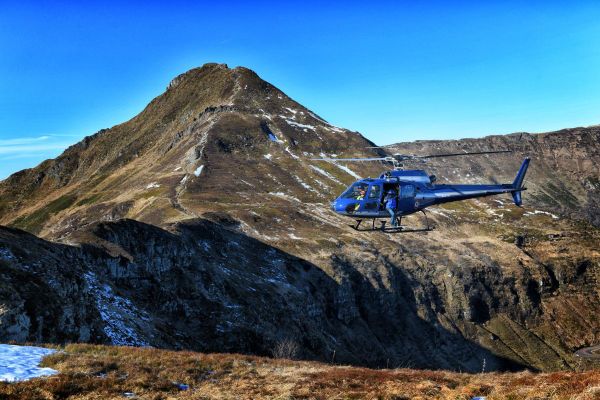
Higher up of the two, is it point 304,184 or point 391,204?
point 304,184

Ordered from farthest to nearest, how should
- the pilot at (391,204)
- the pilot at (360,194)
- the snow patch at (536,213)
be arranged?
the snow patch at (536,213), the pilot at (391,204), the pilot at (360,194)

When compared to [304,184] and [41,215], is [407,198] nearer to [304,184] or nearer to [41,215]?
[304,184]

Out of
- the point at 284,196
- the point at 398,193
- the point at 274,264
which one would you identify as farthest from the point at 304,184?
the point at 398,193

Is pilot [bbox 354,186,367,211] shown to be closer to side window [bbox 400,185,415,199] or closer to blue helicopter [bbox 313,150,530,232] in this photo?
blue helicopter [bbox 313,150,530,232]

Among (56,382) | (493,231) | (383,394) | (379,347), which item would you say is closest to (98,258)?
(56,382)

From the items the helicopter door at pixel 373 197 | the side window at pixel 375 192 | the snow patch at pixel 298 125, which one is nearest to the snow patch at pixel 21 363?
the helicopter door at pixel 373 197

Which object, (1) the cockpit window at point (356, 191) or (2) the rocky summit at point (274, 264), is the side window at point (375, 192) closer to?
(1) the cockpit window at point (356, 191)

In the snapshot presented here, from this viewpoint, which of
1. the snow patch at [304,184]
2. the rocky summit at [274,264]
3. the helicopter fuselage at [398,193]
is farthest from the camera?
the snow patch at [304,184]
